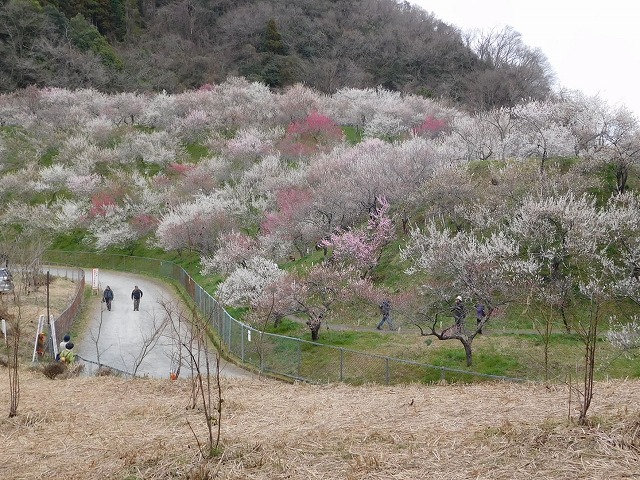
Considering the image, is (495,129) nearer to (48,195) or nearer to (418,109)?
(418,109)

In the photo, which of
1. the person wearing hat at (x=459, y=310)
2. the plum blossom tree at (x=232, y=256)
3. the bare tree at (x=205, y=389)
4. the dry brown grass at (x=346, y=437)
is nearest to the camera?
the dry brown grass at (x=346, y=437)

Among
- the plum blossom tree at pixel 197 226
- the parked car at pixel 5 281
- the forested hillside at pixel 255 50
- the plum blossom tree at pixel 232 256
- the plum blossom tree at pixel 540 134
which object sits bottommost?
the parked car at pixel 5 281

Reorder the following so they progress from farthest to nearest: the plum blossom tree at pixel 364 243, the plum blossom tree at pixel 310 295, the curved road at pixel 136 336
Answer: the plum blossom tree at pixel 364 243 → the plum blossom tree at pixel 310 295 → the curved road at pixel 136 336

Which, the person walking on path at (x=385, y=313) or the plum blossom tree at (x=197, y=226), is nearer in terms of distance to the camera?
the person walking on path at (x=385, y=313)

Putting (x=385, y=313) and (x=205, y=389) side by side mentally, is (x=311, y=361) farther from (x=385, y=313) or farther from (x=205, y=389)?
(x=205, y=389)

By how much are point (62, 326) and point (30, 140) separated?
50.0 meters

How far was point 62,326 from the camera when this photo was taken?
24.7 meters

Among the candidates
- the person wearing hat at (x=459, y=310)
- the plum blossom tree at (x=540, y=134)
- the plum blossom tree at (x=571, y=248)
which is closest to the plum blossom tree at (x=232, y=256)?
the person wearing hat at (x=459, y=310)

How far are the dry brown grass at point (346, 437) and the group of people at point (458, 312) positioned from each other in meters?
10.5

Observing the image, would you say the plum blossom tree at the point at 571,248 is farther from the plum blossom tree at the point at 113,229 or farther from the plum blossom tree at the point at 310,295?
the plum blossom tree at the point at 113,229

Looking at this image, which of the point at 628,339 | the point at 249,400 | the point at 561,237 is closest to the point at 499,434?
the point at 249,400

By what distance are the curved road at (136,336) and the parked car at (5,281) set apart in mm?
4213

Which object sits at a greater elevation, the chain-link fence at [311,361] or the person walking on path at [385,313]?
the person walking on path at [385,313]

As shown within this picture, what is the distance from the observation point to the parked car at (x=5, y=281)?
29786 millimetres
